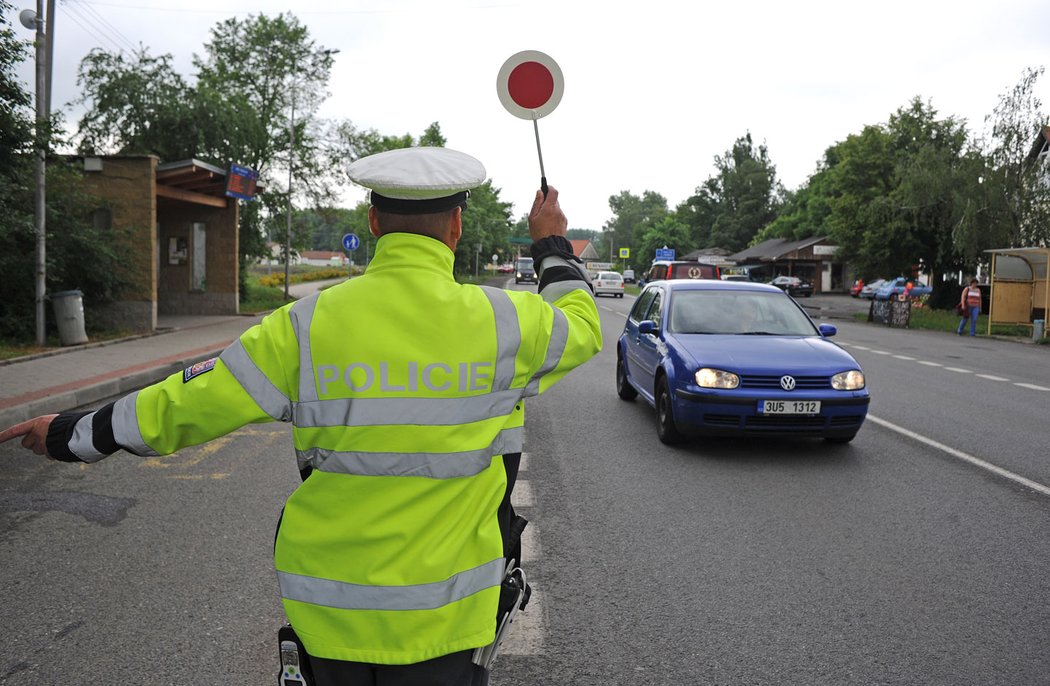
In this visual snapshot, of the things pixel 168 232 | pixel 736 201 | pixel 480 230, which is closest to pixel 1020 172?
pixel 168 232

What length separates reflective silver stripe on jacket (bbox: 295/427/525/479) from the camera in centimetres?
180

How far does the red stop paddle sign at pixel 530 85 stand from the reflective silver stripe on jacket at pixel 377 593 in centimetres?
155

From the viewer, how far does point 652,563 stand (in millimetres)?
4805

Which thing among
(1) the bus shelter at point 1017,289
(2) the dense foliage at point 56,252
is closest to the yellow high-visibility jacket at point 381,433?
(2) the dense foliage at point 56,252

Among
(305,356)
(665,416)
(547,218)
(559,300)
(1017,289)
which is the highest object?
(1017,289)

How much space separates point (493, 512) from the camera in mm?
1934

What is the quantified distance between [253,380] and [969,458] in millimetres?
7405

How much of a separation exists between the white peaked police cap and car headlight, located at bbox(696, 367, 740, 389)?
5.81 meters

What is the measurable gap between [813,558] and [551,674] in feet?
6.88

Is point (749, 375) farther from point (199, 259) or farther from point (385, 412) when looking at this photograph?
point (199, 259)

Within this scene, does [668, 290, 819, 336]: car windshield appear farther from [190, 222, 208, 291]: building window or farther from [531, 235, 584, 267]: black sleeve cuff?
[190, 222, 208, 291]: building window

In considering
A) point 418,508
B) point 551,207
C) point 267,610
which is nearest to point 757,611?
point 267,610

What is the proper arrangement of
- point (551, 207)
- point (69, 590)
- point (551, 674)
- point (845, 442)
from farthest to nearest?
point (845, 442) < point (69, 590) < point (551, 674) < point (551, 207)

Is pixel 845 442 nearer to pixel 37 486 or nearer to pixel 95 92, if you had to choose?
pixel 37 486
